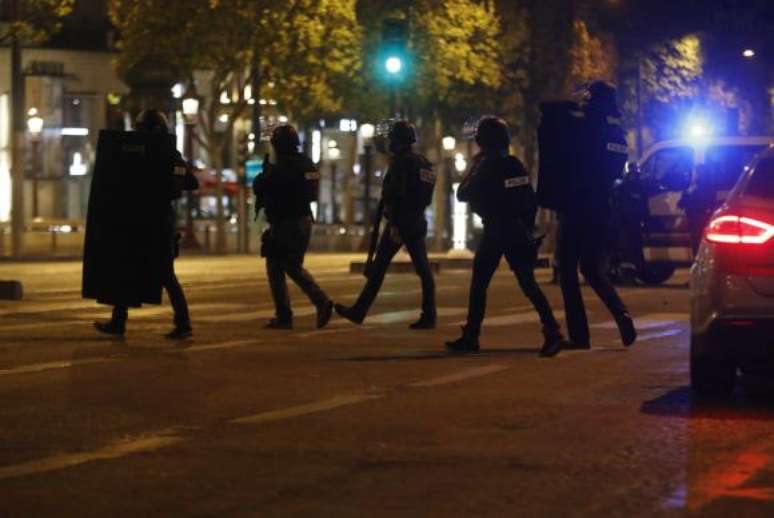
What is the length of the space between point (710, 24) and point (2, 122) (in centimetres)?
2635

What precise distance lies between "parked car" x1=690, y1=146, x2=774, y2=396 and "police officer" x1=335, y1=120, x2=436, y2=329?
5696 mm

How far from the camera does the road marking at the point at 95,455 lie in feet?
29.2

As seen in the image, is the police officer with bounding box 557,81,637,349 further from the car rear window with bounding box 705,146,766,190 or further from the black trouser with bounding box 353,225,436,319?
the car rear window with bounding box 705,146,766,190

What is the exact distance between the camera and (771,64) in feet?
268

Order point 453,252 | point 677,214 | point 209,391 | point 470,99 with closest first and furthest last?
point 209,391 → point 677,214 → point 453,252 → point 470,99

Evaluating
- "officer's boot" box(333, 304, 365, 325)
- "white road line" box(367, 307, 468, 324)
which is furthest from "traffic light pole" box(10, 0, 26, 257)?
"officer's boot" box(333, 304, 365, 325)

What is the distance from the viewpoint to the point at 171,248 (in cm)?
1583

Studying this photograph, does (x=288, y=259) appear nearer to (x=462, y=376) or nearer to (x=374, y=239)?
(x=374, y=239)

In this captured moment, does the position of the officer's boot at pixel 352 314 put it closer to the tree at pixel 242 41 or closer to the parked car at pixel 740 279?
the parked car at pixel 740 279

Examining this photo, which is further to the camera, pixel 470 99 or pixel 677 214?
pixel 470 99

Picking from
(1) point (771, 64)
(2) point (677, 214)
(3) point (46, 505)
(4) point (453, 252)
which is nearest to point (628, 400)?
(3) point (46, 505)

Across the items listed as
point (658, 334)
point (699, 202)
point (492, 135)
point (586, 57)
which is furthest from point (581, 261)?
point (586, 57)

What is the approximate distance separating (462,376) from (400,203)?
4266mm

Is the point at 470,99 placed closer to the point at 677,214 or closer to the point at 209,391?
the point at 677,214
